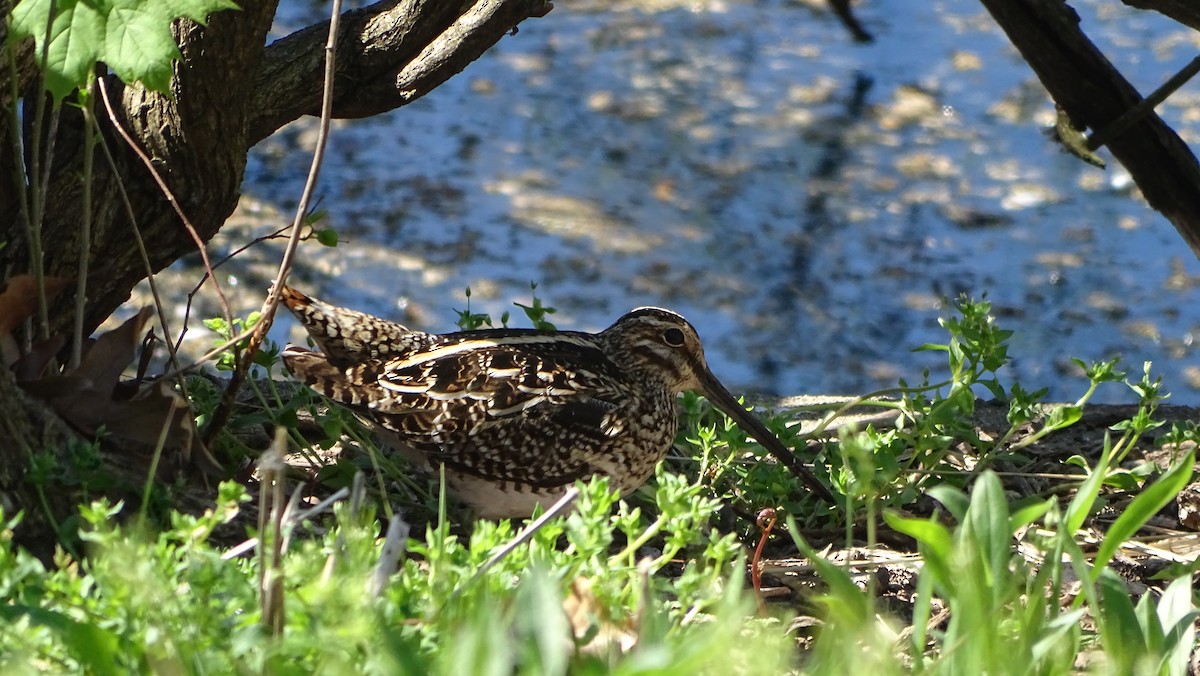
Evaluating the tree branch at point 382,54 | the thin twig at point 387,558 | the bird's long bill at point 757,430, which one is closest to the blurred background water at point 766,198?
the bird's long bill at point 757,430

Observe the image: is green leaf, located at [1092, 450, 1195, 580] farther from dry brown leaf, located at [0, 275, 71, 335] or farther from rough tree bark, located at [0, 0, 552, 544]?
dry brown leaf, located at [0, 275, 71, 335]

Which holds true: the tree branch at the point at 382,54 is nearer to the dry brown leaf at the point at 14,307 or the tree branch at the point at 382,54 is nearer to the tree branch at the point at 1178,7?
the dry brown leaf at the point at 14,307

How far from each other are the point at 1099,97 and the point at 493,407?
2.03 m

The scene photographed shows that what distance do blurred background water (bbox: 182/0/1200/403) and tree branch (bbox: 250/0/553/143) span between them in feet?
9.33

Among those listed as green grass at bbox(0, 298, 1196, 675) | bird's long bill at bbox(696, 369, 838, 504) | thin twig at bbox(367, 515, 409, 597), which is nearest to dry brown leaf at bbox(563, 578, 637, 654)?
green grass at bbox(0, 298, 1196, 675)

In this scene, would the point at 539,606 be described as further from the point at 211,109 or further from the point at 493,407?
the point at 211,109

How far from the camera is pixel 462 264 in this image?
7168 mm

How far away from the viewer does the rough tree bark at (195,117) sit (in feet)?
10.4

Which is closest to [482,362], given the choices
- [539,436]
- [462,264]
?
[539,436]

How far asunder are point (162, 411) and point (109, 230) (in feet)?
2.04

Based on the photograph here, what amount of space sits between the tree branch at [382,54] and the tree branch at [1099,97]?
4.62ft

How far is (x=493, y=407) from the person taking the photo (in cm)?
357

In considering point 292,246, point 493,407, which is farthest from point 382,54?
point 292,246

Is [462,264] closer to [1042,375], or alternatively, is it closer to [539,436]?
[1042,375]
